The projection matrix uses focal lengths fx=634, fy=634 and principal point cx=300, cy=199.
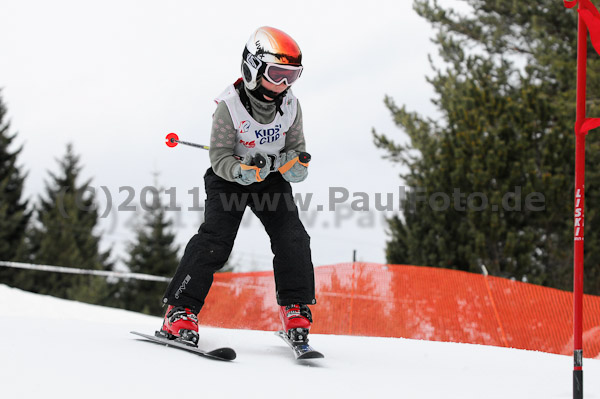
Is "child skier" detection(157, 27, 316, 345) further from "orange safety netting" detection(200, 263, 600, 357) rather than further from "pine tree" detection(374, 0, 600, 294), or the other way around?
"pine tree" detection(374, 0, 600, 294)

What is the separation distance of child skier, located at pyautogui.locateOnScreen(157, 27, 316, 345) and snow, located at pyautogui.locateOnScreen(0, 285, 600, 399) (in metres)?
0.27

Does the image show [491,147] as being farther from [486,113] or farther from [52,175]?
[52,175]

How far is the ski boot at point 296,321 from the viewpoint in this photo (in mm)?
3514

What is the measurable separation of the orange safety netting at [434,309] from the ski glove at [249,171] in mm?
3964

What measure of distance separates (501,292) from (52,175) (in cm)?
3919

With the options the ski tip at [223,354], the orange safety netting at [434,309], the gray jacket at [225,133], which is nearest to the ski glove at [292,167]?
the gray jacket at [225,133]

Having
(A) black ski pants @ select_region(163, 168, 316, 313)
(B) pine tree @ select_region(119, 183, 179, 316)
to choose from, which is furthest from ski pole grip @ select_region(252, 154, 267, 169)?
(B) pine tree @ select_region(119, 183, 179, 316)

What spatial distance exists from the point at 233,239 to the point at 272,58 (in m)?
1.04

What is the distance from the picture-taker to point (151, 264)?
37625mm

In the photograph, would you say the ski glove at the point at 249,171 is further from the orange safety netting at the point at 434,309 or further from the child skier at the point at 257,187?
the orange safety netting at the point at 434,309

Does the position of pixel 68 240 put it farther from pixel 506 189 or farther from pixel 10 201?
pixel 506 189

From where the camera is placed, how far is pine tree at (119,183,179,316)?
3766 centimetres

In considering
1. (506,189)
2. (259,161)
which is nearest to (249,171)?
(259,161)

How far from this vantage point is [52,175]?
41.5 meters
